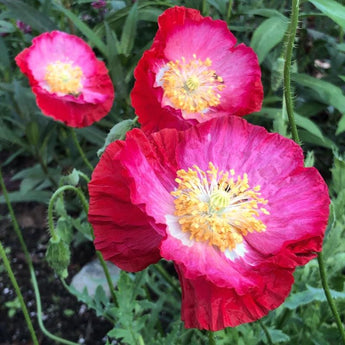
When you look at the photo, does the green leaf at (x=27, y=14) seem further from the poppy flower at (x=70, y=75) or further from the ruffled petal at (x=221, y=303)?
the ruffled petal at (x=221, y=303)

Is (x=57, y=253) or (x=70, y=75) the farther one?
(x=70, y=75)

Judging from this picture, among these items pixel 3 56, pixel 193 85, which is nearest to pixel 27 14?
pixel 3 56

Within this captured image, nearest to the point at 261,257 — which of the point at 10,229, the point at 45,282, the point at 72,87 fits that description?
the point at 72,87

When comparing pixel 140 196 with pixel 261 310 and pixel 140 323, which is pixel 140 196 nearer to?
pixel 261 310

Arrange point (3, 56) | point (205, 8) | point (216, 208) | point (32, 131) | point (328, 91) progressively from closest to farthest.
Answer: point (216, 208) < point (328, 91) < point (205, 8) < point (32, 131) < point (3, 56)

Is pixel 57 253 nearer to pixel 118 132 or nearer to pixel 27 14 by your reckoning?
pixel 118 132

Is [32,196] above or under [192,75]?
under

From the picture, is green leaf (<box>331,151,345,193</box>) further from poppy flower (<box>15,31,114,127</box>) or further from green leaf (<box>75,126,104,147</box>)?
green leaf (<box>75,126,104,147</box>)
